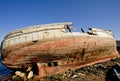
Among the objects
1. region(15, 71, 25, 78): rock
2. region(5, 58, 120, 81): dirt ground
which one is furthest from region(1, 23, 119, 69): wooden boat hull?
region(5, 58, 120, 81): dirt ground

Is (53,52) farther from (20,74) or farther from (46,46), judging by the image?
(20,74)

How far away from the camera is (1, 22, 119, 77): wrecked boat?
1143 cm

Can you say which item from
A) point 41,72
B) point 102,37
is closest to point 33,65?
point 41,72

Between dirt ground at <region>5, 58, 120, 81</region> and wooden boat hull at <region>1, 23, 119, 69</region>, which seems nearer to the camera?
dirt ground at <region>5, 58, 120, 81</region>

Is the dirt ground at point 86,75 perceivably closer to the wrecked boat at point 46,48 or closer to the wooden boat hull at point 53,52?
the wrecked boat at point 46,48

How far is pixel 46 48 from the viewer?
11.4 meters

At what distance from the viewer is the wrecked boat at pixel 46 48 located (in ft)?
37.5

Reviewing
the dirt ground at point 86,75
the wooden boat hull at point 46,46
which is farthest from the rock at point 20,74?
the wooden boat hull at point 46,46

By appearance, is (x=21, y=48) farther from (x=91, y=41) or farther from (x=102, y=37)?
(x=102, y=37)

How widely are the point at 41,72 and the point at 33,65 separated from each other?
30.5 inches

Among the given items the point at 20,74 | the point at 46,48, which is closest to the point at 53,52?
the point at 46,48

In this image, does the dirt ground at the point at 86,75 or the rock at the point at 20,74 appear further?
the rock at the point at 20,74

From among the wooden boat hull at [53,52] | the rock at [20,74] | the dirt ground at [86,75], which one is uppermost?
the wooden boat hull at [53,52]

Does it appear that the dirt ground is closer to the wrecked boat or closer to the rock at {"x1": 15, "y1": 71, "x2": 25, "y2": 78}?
the rock at {"x1": 15, "y1": 71, "x2": 25, "y2": 78}
